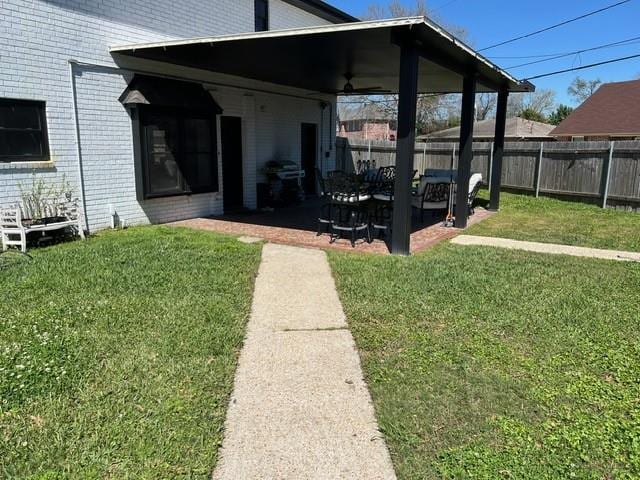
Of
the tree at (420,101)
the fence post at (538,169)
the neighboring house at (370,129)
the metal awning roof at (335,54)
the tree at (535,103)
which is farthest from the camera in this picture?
the tree at (535,103)

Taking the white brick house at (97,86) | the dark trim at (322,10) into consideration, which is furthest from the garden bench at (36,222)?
the dark trim at (322,10)

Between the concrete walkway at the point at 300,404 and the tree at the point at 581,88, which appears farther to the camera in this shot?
the tree at the point at 581,88

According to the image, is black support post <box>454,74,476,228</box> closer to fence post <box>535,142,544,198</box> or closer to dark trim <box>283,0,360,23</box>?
fence post <box>535,142,544,198</box>

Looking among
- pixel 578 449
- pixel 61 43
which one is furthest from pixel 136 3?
pixel 578 449

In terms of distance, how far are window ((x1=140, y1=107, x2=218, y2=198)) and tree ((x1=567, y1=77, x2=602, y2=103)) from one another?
52036 mm

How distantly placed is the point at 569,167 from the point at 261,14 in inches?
370

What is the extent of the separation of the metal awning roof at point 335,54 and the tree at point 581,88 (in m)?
46.8

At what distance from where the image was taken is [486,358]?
11.8 ft

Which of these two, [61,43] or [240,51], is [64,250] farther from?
[240,51]

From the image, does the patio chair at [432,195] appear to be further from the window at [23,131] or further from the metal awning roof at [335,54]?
the window at [23,131]

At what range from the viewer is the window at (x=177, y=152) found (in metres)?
8.59

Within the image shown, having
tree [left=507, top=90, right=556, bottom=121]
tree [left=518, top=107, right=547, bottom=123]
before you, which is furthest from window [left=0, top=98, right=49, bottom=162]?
tree [left=507, top=90, right=556, bottom=121]

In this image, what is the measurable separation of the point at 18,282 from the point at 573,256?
24.0ft

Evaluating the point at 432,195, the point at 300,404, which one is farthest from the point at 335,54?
the point at 300,404
